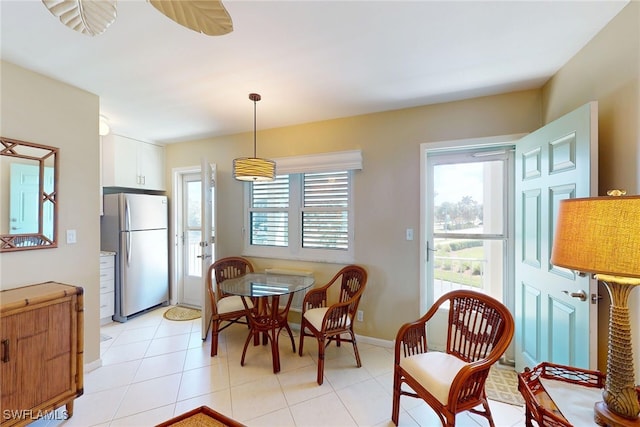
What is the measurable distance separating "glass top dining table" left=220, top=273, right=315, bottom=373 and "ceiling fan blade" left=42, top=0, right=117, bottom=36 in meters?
1.90

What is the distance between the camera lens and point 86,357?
2.36 meters

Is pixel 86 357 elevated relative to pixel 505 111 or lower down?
lower down

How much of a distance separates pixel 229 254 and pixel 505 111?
11.1 feet

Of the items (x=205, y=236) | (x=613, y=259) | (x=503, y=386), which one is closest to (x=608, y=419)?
(x=613, y=259)

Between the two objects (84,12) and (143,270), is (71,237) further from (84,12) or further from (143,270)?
(84,12)

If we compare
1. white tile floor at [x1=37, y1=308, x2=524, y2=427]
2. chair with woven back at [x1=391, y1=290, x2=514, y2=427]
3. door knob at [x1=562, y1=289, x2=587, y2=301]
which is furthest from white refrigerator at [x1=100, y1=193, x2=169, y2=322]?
door knob at [x1=562, y1=289, x2=587, y2=301]

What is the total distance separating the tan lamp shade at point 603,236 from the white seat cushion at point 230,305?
2.56 metres

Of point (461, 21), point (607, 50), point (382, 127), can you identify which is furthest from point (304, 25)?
point (607, 50)

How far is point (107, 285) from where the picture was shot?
3.45 metres

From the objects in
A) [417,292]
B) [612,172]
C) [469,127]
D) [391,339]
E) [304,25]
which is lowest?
[391,339]

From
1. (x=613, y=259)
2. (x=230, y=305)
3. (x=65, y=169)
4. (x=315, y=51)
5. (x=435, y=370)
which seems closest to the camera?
(x=613, y=259)

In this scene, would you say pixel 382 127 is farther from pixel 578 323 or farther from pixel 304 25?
pixel 578 323

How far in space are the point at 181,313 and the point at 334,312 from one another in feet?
8.13

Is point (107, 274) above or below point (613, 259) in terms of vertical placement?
below
